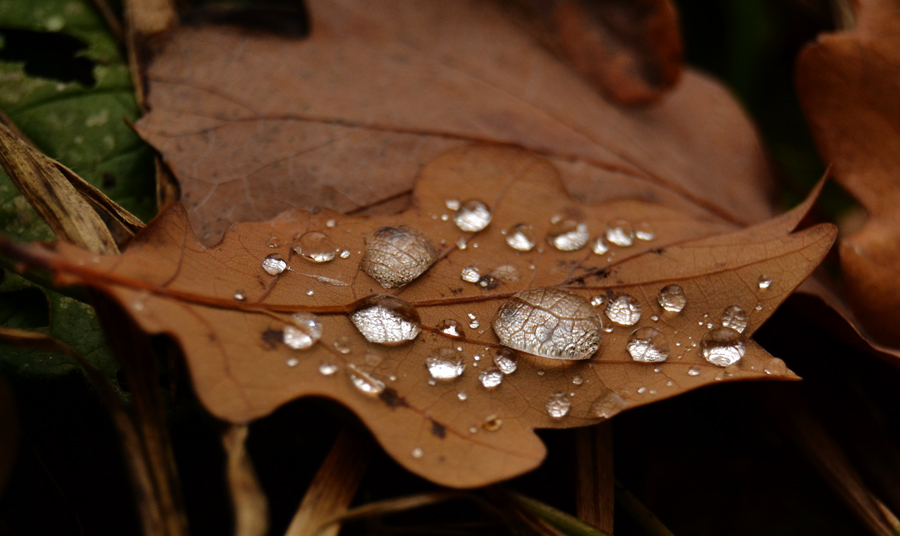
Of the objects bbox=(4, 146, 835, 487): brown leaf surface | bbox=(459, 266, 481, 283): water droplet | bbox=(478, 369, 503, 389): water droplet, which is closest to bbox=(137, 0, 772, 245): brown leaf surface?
bbox=(4, 146, 835, 487): brown leaf surface

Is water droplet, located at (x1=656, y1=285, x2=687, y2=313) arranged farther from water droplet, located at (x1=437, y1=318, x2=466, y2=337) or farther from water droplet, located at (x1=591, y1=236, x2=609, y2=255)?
water droplet, located at (x1=437, y1=318, x2=466, y2=337)

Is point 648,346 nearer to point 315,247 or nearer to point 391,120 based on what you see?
point 315,247

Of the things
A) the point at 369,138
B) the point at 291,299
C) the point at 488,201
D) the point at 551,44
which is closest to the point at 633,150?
the point at 551,44

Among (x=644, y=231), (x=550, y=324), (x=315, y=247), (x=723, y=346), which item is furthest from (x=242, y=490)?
(x=644, y=231)

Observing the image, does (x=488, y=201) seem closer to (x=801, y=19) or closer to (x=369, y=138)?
(x=369, y=138)

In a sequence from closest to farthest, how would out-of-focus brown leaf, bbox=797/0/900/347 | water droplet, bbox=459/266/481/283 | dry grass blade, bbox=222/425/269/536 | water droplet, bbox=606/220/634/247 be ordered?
dry grass blade, bbox=222/425/269/536 < water droplet, bbox=459/266/481/283 < water droplet, bbox=606/220/634/247 < out-of-focus brown leaf, bbox=797/0/900/347
